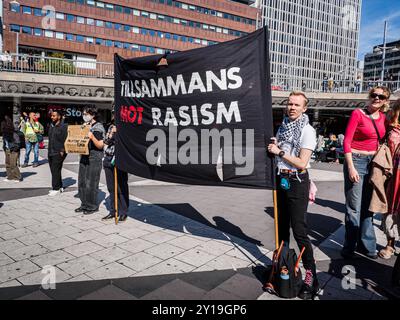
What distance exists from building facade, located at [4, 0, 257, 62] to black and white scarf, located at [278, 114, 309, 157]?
45.5 meters

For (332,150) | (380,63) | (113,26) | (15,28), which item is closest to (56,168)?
(332,150)

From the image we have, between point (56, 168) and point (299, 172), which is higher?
point (299, 172)

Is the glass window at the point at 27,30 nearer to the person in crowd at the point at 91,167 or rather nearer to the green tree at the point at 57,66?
the green tree at the point at 57,66

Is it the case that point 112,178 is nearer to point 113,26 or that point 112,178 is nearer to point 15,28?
point 15,28

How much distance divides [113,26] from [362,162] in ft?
173

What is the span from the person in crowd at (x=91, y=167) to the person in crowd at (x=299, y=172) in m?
3.82

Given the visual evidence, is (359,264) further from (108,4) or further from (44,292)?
(108,4)

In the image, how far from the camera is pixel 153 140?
4.59 metres

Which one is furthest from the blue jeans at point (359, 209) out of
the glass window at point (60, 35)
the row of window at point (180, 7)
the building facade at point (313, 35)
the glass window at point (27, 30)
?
the building facade at point (313, 35)

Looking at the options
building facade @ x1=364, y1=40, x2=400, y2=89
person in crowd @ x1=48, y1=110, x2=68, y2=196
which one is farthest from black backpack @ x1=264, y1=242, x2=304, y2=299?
building facade @ x1=364, y1=40, x2=400, y2=89

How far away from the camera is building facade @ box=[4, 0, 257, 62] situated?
144ft

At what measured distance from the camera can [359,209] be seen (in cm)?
415

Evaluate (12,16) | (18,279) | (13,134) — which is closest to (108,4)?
(12,16)

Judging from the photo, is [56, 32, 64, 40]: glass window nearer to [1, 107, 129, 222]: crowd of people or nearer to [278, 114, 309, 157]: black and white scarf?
[1, 107, 129, 222]: crowd of people
